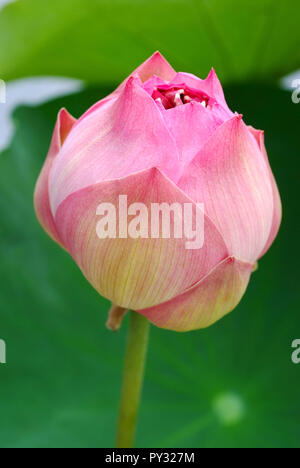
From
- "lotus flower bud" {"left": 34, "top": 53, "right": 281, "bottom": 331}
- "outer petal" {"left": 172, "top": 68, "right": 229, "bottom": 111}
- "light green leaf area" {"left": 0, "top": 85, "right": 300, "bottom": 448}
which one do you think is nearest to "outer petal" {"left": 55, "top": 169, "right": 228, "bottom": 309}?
"lotus flower bud" {"left": 34, "top": 53, "right": 281, "bottom": 331}

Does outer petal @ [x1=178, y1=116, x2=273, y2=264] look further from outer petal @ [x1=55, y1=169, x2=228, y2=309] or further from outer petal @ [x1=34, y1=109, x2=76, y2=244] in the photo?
outer petal @ [x1=34, y1=109, x2=76, y2=244]

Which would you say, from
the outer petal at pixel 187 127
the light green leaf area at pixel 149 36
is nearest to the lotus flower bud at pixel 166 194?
the outer petal at pixel 187 127

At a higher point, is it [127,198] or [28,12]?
[28,12]

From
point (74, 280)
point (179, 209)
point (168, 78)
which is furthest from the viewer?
point (74, 280)

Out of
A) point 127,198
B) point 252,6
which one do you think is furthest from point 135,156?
point 252,6

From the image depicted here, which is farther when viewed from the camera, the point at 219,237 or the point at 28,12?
the point at 28,12

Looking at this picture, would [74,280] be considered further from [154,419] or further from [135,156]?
[135,156]
